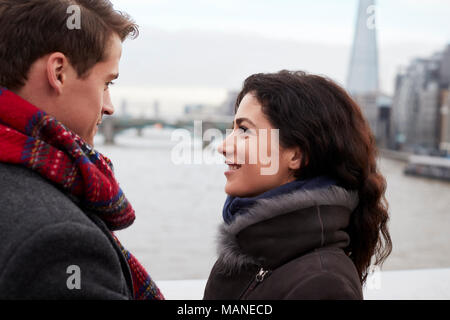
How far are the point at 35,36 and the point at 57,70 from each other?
48 mm

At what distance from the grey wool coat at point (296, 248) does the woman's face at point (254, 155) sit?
7 centimetres

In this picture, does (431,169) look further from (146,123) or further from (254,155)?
(254,155)

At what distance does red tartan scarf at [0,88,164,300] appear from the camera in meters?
0.62

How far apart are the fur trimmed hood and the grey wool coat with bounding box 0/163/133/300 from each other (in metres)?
0.25

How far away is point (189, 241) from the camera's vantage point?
453 inches

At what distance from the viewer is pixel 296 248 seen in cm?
78

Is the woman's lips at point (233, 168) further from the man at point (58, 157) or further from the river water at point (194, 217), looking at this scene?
the river water at point (194, 217)

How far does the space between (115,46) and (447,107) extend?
106 feet

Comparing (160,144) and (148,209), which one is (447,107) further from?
(148,209)

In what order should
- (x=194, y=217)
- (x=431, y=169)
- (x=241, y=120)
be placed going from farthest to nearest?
(x=431, y=169) → (x=194, y=217) → (x=241, y=120)

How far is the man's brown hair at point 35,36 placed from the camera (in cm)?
65

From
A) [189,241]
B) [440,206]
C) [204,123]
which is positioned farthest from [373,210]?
[204,123]

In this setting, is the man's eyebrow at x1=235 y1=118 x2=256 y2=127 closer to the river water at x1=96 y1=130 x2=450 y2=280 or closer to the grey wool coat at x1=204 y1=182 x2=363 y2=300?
the grey wool coat at x1=204 y1=182 x2=363 y2=300

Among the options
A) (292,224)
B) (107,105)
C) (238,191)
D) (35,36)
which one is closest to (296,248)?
(292,224)
